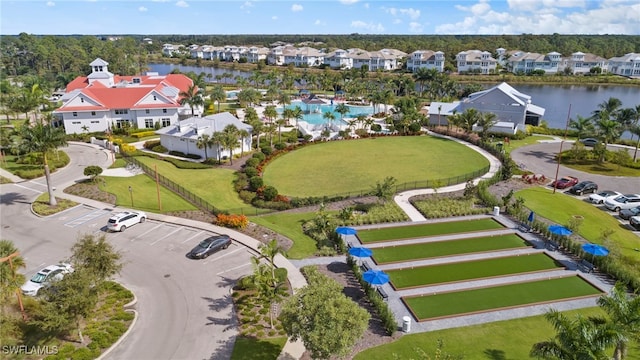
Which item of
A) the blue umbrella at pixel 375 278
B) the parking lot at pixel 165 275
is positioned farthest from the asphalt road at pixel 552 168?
the parking lot at pixel 165 275

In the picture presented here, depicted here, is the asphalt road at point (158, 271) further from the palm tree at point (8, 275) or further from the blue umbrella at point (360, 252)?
the blue umbrella at point (360, 252)

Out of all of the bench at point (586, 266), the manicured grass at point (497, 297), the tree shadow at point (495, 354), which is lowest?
the tree shadow at point (495, 354)

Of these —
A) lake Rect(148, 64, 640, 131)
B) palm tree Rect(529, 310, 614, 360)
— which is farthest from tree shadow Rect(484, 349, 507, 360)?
lake Rect(148, 64, 640, 131)

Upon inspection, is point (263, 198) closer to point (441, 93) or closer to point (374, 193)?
point (374, 193)

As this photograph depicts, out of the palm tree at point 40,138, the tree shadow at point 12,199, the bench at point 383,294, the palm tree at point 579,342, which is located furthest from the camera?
the tree shadow at point 12,199

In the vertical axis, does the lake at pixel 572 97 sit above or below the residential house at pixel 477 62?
below

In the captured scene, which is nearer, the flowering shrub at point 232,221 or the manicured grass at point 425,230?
the manicured grass at point 425,230

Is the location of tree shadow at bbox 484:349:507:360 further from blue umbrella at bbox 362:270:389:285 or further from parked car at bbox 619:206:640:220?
parked car at bbox 619:206:640:220

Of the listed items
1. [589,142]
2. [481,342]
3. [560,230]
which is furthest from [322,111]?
[481,342]
